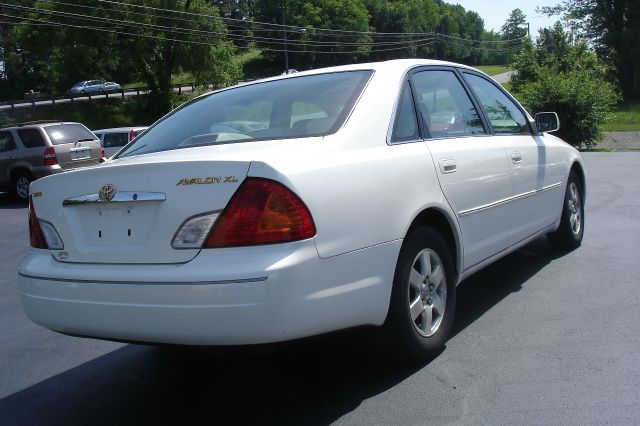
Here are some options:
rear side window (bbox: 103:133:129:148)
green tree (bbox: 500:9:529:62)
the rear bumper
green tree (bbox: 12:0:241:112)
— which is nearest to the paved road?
the rear bumper

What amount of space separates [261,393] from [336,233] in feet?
3.67

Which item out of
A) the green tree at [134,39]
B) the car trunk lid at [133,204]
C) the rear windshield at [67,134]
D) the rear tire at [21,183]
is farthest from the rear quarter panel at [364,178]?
the green tree at [134,39]

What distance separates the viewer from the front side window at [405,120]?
3.92m

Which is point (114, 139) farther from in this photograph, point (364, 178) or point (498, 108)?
point (364, 178)

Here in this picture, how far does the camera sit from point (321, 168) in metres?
3.22

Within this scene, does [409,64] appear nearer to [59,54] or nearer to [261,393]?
[261,393]

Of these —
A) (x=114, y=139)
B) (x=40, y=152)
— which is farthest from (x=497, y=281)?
(x=114, y=139)

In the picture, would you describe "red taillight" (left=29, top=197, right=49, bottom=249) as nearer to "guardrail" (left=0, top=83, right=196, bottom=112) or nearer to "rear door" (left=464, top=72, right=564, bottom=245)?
"rear door" (left=464, top=72, right=564, bottom=245)

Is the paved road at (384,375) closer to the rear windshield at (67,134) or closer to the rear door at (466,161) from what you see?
the rear door at (466,161)

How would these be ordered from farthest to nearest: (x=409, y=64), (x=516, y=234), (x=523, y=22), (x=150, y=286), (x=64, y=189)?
(x=523, y=22), (x=516, y=234), (x=409, y=64), (x=64, y=189), (x=150, y=286)

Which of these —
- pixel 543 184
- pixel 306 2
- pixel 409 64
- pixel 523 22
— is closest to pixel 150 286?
pixel 409 64

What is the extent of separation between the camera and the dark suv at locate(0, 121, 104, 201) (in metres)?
15.4

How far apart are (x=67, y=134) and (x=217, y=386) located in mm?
13294

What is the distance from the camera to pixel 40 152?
608 inches
